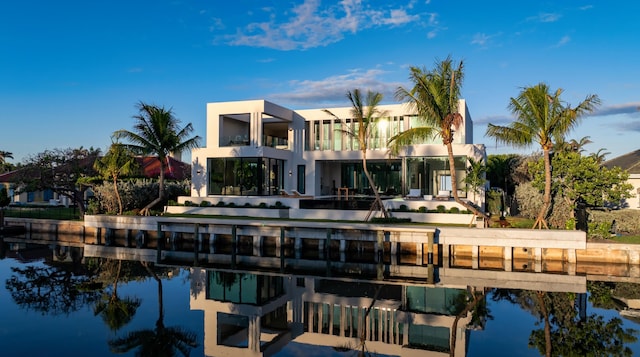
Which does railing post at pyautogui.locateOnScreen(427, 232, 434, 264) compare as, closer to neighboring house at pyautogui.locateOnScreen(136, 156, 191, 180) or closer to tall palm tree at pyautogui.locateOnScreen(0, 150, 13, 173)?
neighboring house at pyautogui.locateOnScreen(136, 156, 191, 180)

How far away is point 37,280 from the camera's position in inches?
667

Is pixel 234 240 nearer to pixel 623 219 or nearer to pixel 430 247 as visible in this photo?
pixel 430 247

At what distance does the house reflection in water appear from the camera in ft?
34.5

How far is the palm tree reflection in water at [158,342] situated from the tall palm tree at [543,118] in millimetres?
13779

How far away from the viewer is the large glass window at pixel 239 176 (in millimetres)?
28125

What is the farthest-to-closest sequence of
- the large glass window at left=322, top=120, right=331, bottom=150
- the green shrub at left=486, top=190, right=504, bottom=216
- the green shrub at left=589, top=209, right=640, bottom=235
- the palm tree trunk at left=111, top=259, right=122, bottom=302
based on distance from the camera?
the large glass window at left=322, top=120, right=331, bottom=150, the green shrub at left=486, top=190, right=504, bottom=216, the green shrub at left=589, top=209, right=640, bottom=235, the palm tree trunk at left=111, top=259, right=122, bottom=302

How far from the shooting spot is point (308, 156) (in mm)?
30594

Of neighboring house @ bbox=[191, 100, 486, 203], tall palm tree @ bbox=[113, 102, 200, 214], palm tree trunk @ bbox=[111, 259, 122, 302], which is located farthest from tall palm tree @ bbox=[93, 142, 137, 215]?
palm tree trunk @ bbox=[111, 259, 122, 302]

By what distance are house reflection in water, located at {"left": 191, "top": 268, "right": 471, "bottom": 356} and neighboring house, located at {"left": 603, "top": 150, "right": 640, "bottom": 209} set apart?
13.2 m

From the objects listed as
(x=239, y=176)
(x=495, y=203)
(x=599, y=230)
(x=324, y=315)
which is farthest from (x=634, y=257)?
(x=239, y=176)

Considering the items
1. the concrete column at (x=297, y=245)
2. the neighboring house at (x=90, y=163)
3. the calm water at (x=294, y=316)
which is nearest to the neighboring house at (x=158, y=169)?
the neighboring house at (x=90, y=163)

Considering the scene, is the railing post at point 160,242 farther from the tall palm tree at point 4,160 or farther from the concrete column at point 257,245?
the tall palm tree at point 4,160

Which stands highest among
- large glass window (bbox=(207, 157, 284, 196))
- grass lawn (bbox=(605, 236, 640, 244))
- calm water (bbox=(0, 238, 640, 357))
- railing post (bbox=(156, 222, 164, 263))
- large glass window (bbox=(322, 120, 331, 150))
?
large glass window (bbox=(322, 120, 331, 150))

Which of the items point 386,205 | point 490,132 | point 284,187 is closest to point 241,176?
point 284,187
